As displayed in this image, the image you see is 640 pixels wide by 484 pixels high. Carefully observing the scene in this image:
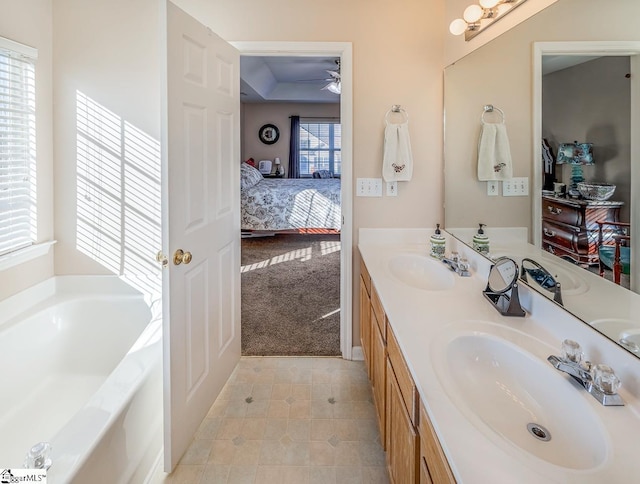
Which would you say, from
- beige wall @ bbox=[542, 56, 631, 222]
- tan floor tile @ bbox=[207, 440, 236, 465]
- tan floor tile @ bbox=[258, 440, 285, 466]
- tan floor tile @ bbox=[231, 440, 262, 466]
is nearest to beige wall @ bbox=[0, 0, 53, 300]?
tan floor tile @ bbox=[207, 440, 236, 465]

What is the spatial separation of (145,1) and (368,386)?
2748 millimetres

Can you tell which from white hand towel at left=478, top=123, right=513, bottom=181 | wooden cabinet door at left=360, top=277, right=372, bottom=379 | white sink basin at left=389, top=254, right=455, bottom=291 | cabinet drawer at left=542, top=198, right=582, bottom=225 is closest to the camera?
cabinet drawer at left=542, top=198, right=582, bottom=225

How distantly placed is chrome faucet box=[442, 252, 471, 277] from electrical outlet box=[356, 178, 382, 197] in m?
0.68

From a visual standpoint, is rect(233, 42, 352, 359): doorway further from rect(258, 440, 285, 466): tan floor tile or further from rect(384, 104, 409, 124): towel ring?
rect(258, 440, 285, 466): tan floor tile

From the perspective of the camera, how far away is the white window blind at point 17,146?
6.55ft

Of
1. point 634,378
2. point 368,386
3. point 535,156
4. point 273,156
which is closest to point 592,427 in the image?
point 634,378

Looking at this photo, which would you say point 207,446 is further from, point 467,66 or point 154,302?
point 467,66

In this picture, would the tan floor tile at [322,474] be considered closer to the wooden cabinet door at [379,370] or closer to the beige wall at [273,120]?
the wooden cabinet door at [379,370]

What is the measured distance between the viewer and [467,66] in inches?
84.0

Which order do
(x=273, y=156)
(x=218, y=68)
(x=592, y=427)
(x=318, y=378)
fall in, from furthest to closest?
(x=273, y=156), (x=318, y=378), (x=218, y=68), (x=592, y=427)

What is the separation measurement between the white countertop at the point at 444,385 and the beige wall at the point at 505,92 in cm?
33

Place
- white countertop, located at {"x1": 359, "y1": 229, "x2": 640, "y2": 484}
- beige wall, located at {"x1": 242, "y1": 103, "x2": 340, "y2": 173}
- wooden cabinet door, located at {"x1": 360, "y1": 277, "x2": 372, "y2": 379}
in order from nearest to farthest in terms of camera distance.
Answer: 1. white countertop, located at {"x1": 359, "y1": 229, "x2": 640, "y2": 484}
2. wooden cabinet door, located at {"x1": 360, "y1": 277, "x2": 372, "y2": 379}
3. beige wall, located at {"x1": 242, "y1": 103, "x2": 340, "y2": 173}

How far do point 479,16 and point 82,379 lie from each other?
3.00 meters

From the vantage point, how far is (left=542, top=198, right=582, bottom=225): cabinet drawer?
1214mm
